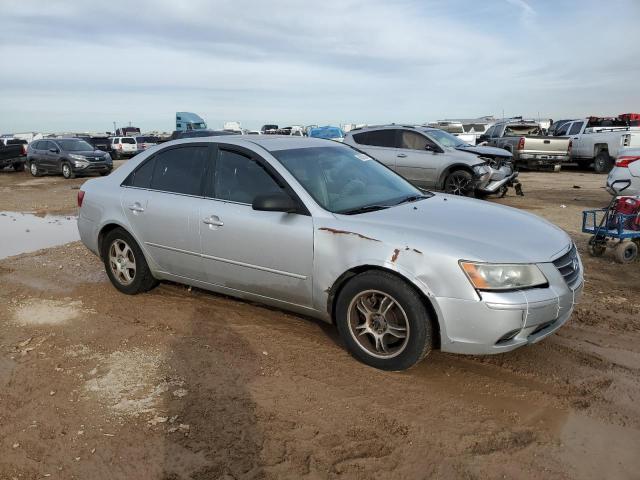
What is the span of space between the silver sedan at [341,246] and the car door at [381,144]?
745cm

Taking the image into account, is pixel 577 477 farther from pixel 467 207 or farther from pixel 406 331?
pixel 467 207

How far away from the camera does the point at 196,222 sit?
185 inches

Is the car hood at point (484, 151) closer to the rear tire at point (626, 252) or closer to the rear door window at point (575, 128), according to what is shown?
the rear tire at point (626, 252)

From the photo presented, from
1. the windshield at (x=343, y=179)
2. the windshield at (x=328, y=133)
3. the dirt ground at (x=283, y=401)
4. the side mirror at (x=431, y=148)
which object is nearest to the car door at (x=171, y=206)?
Result: the dirt ground at (x=283, y=401)

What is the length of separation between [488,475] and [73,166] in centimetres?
2103

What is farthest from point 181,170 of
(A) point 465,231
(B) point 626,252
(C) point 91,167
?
(C) point 91,167

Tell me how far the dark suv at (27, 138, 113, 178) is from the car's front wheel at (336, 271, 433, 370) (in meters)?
19.4

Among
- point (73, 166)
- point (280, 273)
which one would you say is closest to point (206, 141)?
point (280, 273)

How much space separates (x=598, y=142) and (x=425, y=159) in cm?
1021

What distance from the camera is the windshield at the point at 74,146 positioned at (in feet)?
70.2

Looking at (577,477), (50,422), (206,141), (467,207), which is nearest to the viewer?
(577,477)

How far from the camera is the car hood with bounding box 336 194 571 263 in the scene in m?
3.50

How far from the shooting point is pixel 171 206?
4.92 m

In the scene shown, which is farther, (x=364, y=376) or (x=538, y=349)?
(x=538, y=349)
